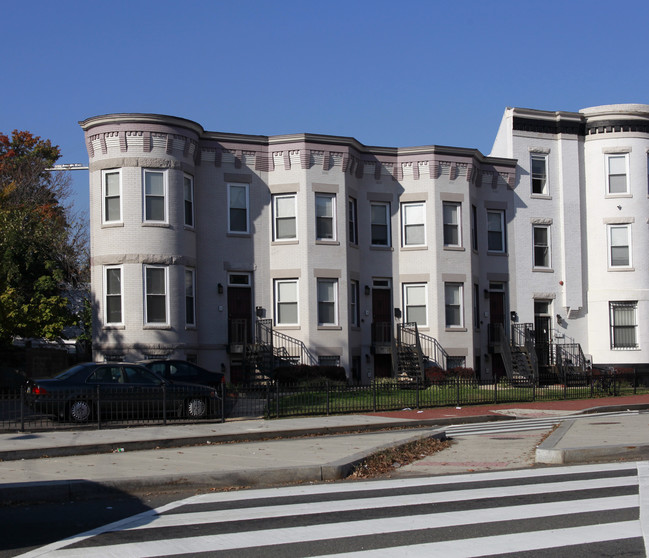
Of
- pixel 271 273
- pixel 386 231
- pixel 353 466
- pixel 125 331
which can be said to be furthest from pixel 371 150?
pixel 353 466

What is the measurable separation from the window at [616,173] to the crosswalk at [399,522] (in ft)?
86.7

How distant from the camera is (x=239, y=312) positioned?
30969 mm

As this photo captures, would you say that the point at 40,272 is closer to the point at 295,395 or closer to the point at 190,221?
the point at 190,221

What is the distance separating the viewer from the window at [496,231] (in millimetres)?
35000

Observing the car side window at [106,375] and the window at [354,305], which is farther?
the window at [354,305]

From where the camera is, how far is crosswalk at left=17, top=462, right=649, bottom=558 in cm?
736

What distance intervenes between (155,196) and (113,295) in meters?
3.66

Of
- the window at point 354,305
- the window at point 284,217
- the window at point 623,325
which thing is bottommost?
the window at point 623,325

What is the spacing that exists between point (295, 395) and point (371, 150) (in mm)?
14117

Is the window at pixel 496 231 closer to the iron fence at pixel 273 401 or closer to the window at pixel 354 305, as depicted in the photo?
the window at pixel 354 305

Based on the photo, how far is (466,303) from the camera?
33.2m

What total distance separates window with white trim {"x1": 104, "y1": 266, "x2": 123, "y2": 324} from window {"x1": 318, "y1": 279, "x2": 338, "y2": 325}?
735cm

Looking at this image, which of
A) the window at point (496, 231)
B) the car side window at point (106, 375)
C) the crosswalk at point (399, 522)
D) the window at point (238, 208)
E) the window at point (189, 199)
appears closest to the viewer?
the crosswalk at point (399, 522)

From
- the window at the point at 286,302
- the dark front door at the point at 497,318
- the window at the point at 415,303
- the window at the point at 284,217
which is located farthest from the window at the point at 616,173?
the window at the point at 286,302
